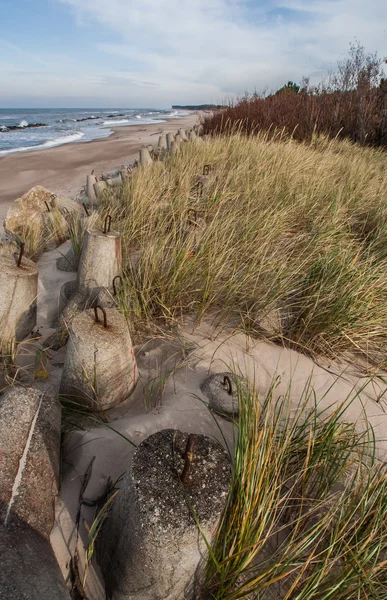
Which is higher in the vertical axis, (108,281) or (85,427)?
(108,281)

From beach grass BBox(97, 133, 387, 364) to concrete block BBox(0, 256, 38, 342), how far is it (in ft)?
1.96

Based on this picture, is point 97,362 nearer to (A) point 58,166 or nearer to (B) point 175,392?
(B) point 175,392

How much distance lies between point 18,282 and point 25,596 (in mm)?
1715

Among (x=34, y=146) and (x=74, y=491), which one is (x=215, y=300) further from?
(x=34, y=146)

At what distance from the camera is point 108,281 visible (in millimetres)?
2496

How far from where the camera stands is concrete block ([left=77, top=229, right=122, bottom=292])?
244cm

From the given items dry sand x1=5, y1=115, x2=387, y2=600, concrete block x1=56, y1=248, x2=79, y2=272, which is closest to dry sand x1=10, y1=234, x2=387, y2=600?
dry sand x1=5, y1=115, x2=387, y2=600

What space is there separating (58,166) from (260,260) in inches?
388

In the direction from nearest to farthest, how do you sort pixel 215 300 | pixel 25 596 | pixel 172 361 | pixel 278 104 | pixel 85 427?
pixel 25 596 → pixel 85 427 → pixel 172 361 → pixel 215 300 → pixel 278 104

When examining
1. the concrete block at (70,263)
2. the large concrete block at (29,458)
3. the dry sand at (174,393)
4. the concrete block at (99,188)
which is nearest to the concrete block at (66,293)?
the dry sand at (174,393)

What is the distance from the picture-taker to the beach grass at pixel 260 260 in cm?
227

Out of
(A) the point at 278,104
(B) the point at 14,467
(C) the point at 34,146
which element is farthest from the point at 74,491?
(C) the point at 34,146

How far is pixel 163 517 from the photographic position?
0.97m

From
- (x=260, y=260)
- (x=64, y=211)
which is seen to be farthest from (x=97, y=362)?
(x=64, y=211)
